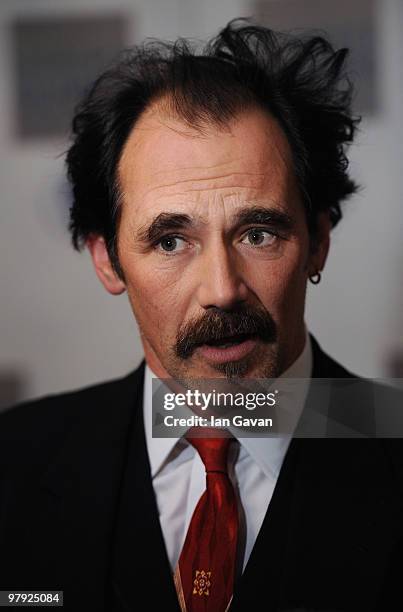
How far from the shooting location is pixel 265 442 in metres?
0.91

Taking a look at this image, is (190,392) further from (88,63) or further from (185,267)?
(88,63)

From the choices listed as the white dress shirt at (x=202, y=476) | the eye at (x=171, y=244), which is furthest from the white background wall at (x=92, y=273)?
the eye at (x=171, y=244)

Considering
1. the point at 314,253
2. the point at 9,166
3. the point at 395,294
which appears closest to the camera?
the point at 314,253

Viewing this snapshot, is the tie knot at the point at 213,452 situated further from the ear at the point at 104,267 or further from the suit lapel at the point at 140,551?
the ear at the point at 104,267

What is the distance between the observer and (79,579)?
0.91 m

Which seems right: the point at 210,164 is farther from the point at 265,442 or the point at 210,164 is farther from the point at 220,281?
the point at 265,442

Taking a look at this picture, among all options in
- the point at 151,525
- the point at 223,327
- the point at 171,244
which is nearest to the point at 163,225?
the point at 171,244

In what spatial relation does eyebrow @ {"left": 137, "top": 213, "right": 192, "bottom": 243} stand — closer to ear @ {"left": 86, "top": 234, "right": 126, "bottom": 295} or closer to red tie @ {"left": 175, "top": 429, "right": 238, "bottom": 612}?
ear @ {"left": 86, "top": 234, "right": 126, "bottom": 295}

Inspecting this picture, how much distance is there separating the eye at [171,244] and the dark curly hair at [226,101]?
97mm

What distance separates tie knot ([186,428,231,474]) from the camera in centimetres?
90

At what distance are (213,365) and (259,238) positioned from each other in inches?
5.8

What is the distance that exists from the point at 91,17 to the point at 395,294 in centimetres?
59

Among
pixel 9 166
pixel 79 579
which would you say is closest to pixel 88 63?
pixel 9 166

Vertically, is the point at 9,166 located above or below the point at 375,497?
above
